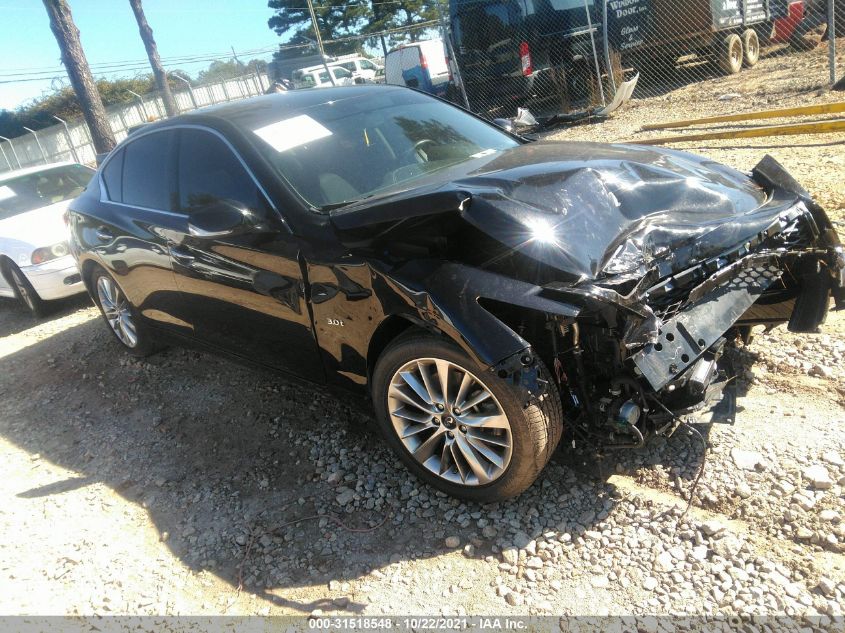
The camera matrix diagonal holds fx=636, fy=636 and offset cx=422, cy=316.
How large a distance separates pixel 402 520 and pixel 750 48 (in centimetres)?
1501

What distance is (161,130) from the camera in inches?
166

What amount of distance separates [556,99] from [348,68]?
49.6 ft

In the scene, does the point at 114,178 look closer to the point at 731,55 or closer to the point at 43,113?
the point at 731,55

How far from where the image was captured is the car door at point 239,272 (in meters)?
3.20

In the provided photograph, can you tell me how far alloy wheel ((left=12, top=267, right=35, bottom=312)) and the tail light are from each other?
9.27 m

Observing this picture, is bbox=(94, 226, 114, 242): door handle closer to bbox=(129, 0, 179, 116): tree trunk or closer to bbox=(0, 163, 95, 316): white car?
bbox=(0, 163, 95, 316): white car

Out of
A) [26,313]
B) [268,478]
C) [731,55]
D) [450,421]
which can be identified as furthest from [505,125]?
[731,55]

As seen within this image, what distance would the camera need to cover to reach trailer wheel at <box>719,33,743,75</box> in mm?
13172

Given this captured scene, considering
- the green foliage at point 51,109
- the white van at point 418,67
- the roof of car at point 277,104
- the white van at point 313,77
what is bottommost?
the roof of car at point 277,104

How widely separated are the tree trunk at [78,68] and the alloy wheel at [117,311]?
10285 millimetres

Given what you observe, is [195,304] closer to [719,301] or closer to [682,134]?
[719,301]

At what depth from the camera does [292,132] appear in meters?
3.55

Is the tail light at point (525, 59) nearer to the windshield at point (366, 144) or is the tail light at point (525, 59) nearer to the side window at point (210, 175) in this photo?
the windshield at point (366, 144)

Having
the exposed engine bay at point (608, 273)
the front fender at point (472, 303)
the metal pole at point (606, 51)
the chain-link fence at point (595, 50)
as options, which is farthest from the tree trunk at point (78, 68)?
the front fender at point (472, 303)
